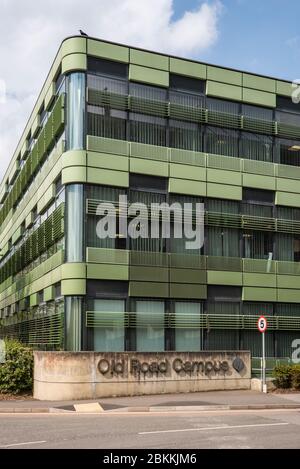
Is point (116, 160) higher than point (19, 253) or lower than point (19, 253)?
higher

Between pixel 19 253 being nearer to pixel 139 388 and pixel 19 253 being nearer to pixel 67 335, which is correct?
pixel 67 335

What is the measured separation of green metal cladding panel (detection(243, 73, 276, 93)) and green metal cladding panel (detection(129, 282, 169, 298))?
10.8 metres

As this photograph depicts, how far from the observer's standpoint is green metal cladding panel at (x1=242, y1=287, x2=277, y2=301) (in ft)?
94.5

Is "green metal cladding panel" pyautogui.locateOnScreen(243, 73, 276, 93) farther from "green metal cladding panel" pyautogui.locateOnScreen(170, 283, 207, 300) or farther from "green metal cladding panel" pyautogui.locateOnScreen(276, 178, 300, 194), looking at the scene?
"green metal cladding panel" pyautogui.locateOnScreen(170, 283, 207, 300)

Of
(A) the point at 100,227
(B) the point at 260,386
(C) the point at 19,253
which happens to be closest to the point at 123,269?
(A) the point at 100,227

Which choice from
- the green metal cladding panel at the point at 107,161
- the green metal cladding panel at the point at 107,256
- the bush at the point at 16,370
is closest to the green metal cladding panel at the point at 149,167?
the green metal cladding panel at the point at 107,161

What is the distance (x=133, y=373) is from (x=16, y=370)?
4623 mm

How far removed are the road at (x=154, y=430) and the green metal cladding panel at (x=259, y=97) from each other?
15.8 metres

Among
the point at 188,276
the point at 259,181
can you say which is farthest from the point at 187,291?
the point at 259,181

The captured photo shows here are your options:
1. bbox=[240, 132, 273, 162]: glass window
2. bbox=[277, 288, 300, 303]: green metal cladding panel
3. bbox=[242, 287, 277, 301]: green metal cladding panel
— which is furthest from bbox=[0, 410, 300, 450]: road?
bbox=[240, 132, 273, 162]: glass window

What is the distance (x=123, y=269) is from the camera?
26484 mm
